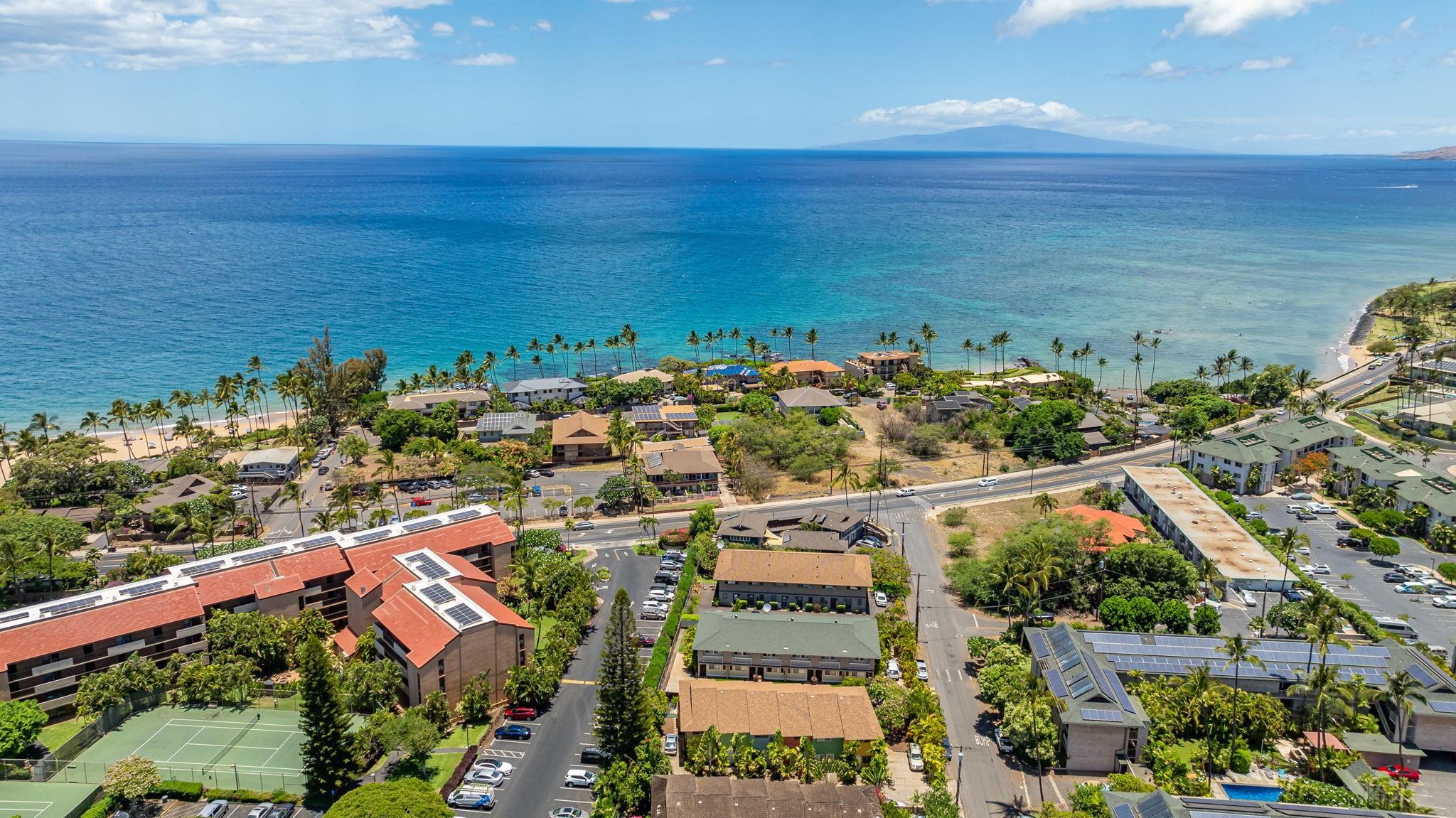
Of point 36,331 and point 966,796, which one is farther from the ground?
point 36,331

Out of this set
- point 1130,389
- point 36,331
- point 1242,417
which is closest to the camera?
point 1242,417

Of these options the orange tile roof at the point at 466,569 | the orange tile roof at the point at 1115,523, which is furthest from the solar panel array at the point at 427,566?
the orange tile roof at the point at 1115,523

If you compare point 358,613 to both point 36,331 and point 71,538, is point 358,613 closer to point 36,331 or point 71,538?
point 71,538

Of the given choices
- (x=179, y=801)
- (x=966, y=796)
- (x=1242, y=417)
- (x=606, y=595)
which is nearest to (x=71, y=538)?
(x=179, y=801)

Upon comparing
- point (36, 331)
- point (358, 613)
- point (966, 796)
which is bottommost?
point (966, 796)

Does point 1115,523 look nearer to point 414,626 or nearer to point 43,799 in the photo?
point 414,626

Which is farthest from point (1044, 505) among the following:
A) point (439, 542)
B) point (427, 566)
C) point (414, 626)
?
point (414, 626)

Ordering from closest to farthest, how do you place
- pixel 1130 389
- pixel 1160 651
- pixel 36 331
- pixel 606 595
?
1. pixel 1160 651
2. pixel 606 595
3. pixel 1130 389
4. pixel 36 331

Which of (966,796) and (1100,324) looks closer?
(966,796)

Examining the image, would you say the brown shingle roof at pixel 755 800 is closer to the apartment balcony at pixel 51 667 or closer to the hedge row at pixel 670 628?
the hedge row at pixel 670 628
